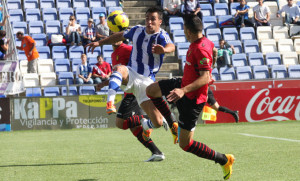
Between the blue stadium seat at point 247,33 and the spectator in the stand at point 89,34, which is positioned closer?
the spectator in the stand at point 89,34

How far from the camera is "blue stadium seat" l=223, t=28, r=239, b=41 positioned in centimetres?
2073

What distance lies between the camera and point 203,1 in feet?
73.8

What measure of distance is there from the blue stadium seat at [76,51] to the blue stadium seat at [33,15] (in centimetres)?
225

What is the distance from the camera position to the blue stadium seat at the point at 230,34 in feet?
68.0

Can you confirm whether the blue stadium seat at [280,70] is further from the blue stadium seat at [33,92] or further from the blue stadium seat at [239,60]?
the blue stadium seat at [33,92]

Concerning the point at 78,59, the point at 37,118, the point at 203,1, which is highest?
the point at 203,1

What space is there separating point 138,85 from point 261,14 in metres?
15.2

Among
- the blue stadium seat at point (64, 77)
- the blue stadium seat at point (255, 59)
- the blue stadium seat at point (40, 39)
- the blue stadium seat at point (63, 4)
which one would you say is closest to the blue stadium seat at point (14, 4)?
the blue stadium seat at point (63, 4)

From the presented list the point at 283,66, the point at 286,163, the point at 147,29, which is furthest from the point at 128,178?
the point at 283,66

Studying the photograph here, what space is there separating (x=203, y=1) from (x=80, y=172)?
56.6ft

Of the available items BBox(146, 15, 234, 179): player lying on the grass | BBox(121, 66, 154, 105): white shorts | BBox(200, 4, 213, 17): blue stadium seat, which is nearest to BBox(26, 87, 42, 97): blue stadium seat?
BBox(200, 4, 213, 17): blue stadium seat

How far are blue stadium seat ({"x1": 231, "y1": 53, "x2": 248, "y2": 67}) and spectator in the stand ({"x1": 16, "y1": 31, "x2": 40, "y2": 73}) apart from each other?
709 centimetres

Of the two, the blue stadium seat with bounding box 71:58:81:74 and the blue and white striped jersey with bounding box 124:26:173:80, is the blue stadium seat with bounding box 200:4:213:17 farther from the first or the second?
the blue and white striped jersey with bounding box 124:26:173:80

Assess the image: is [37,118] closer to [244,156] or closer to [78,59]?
[78,59]
